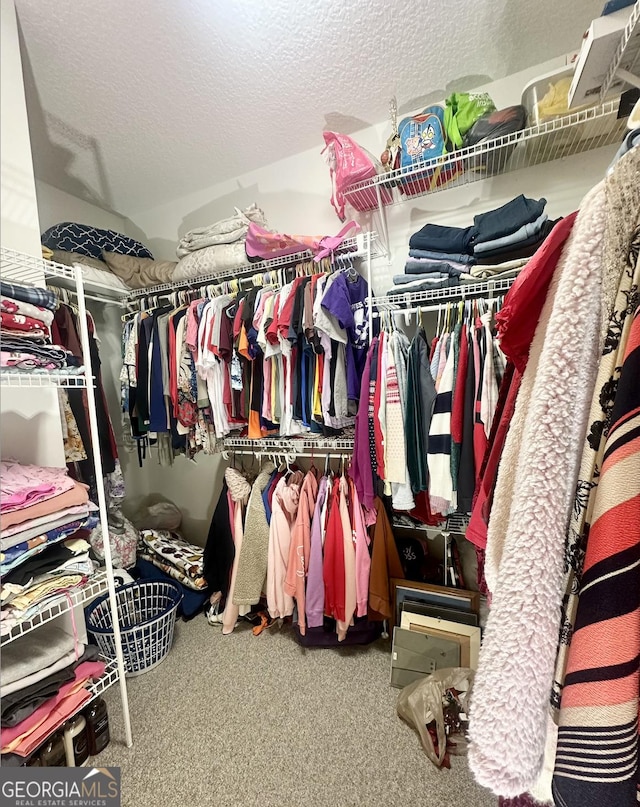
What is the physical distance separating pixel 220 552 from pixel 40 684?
3.18 ft

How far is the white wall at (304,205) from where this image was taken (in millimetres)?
1445

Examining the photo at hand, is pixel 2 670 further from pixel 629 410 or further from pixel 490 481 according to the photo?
pixel 629 410

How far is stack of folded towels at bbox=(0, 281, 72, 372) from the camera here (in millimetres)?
918

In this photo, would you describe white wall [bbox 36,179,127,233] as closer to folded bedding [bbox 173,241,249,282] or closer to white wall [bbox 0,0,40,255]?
folded bedding [bbox 173,241,249,282]

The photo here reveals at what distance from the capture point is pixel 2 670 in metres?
0.94

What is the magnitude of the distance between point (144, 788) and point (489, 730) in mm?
1386

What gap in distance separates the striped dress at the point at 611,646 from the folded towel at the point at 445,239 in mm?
1172

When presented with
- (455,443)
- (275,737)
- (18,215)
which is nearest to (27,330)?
(18,215)

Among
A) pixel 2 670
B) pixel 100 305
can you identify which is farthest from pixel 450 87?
pixel 2 670

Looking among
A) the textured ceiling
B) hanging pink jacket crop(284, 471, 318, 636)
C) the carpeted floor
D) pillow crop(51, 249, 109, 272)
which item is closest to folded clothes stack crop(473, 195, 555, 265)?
the textured ceiling

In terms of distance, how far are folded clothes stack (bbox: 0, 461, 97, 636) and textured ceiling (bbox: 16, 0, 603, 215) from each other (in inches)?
60.3

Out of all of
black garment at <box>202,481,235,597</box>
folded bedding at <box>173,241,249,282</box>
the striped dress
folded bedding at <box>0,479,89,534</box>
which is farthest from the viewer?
black garment at <box>202,481,235,597</box>

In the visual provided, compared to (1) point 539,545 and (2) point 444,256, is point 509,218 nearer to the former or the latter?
(2) point 444,256

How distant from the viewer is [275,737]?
1231 millimetres
